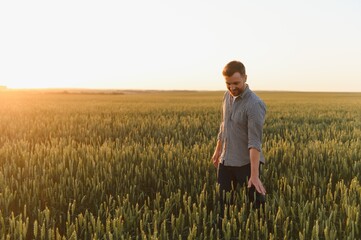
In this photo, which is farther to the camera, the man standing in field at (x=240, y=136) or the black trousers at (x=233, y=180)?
the black trousers at (x=233, y=180)

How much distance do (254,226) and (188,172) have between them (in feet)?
5.93

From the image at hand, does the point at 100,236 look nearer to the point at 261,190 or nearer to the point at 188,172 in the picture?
the point at 261,190

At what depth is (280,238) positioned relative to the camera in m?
3.14

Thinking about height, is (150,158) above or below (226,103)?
below

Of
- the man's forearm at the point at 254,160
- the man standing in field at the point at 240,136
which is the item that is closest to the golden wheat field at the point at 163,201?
the man standing in field at the point at 240,136

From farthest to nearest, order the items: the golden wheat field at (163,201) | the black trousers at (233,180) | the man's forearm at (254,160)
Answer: the black trousers at (233,180) → the man's forearm at (254,160) → the golden wheat field at (163,201)
